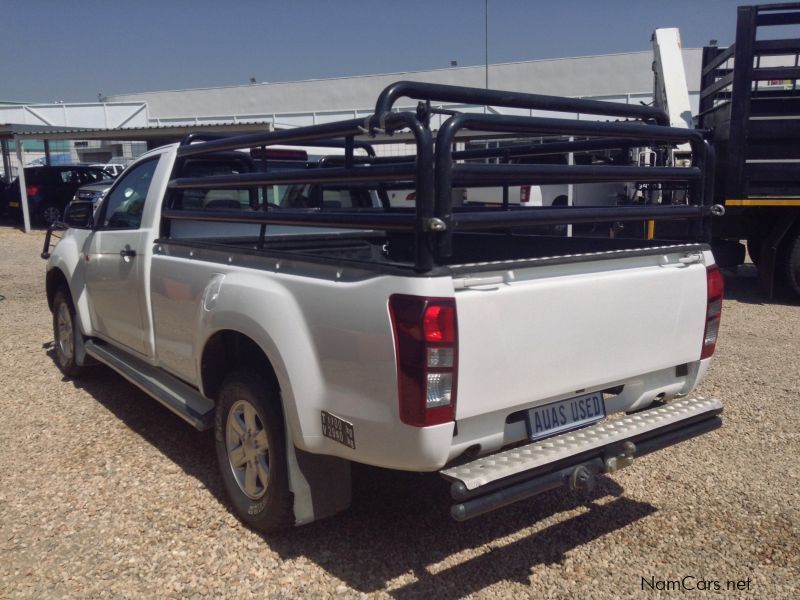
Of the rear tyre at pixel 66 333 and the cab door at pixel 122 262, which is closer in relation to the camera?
the cab door at pixel 122 262

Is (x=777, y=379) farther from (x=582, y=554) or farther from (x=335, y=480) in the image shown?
(x=335, y=480)

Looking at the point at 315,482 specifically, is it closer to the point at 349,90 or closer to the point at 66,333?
the point at 66,333

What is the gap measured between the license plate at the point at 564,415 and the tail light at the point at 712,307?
0.72 m

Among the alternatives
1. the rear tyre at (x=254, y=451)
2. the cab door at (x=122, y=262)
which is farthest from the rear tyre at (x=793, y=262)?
the rear tyre at (x=254, y=451)

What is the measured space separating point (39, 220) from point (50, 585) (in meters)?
22.5

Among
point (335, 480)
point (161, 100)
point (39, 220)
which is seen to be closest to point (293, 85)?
point (161, 100)

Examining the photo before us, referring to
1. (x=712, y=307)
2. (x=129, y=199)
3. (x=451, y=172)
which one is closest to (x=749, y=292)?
(x=712, y=307)

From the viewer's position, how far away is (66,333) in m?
6.10

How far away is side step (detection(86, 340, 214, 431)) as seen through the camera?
388cm

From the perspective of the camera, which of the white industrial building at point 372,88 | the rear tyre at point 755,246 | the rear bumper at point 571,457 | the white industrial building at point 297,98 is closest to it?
the rear bumper at point 571,457

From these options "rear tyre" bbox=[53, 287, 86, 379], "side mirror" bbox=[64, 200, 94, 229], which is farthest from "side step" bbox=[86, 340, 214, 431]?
"side mirror" bbox=[64, 200, 94, 229]

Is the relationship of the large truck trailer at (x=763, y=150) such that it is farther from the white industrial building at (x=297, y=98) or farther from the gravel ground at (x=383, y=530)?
the white industrial building at (x=297, y=98)

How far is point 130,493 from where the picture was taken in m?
3.98

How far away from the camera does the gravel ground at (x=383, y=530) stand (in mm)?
3123
